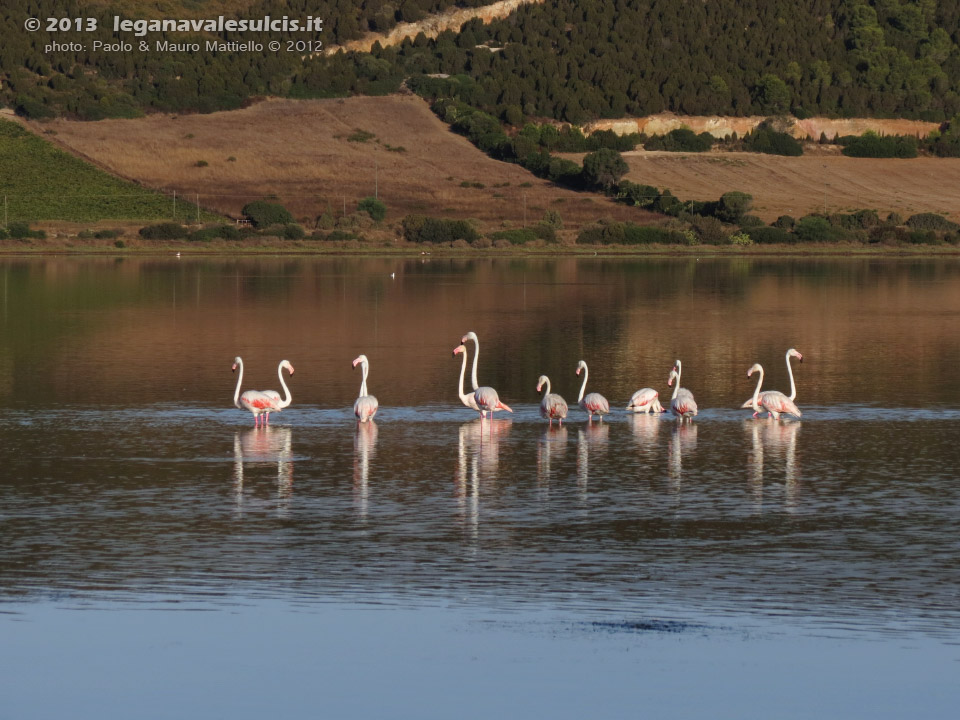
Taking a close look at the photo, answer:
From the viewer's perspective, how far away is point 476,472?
19.5 m

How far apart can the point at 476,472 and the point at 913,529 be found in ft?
18.4

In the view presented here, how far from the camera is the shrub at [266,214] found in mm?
115625

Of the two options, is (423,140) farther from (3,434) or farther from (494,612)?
(494,612)

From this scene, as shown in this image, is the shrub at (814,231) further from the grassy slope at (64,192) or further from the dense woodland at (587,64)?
the dense woodland at (587,64)

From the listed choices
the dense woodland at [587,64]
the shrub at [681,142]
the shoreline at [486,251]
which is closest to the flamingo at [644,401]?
the shoreline at [486,251]

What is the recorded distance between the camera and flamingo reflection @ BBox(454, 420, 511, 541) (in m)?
17.0

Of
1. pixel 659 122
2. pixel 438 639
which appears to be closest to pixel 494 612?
pixel 438 639

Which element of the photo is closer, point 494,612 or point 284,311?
point 494,612

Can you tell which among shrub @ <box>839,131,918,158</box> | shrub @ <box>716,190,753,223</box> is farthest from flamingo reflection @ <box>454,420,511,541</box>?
shrub @ <box>839,131,918,158</box>

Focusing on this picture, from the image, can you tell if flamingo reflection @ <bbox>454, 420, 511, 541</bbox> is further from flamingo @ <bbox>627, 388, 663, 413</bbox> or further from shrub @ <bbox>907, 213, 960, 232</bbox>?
shrub @ <bbox>907, 213, 960, 232</bbox>

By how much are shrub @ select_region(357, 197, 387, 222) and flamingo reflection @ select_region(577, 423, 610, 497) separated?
97457 millimetres

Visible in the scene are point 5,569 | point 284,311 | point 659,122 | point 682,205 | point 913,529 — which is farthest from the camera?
point 659,122

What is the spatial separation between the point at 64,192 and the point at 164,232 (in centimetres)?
1677

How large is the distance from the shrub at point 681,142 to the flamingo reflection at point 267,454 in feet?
430
